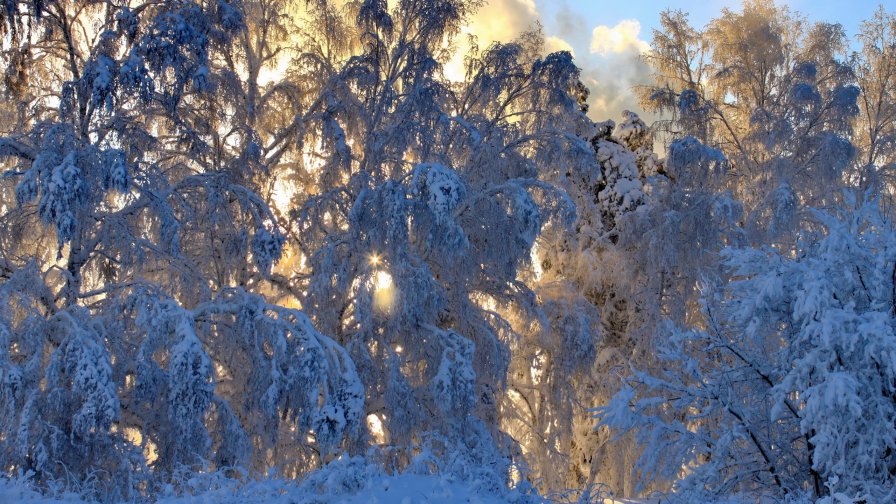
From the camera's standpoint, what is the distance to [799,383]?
6777 millimetres

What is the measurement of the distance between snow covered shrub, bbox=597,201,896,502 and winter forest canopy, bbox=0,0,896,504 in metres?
0.03

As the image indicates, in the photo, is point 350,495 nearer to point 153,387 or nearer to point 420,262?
point 153,387

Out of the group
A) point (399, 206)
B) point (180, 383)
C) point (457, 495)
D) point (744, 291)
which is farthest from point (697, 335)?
point (180, 383)

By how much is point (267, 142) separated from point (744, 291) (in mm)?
9347

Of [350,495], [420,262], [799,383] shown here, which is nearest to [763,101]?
[420,262]

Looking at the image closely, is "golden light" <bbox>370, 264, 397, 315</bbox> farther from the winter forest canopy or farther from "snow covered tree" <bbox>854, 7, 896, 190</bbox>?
"snow covered tree" <bbox>854, 7, 896, 190</bbox>

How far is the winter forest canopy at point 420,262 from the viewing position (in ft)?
24.4

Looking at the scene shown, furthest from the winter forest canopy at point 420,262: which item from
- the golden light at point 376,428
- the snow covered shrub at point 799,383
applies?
the golden light at point 376,428

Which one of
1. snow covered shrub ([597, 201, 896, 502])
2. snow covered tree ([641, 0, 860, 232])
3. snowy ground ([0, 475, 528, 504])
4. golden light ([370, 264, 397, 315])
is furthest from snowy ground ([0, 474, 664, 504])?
snow covered tree ([641, 0, 860, 232])

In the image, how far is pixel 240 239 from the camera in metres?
11.8

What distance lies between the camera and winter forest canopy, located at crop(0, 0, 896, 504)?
7.43 metres

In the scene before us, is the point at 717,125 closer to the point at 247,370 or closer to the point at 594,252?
the point at 594,252

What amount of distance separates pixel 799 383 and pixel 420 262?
243 inches

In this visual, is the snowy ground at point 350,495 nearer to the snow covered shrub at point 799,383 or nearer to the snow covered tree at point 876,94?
the snow covered shrub at point 799,383
